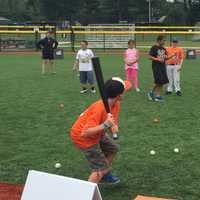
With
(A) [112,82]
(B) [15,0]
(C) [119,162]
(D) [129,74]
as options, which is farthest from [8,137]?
(B) [15,0]

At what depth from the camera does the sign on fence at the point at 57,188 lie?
3.54 meters

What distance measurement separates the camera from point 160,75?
39.8ft

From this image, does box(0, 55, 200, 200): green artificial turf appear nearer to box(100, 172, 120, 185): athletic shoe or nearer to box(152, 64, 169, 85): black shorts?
box(100, 172, 120, 185): athletic shoe

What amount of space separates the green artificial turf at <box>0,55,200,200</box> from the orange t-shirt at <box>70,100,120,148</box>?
736 millimetres

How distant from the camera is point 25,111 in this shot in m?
10.7

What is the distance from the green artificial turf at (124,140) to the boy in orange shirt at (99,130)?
1.42 feet

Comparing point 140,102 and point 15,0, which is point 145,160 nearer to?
point 140,102

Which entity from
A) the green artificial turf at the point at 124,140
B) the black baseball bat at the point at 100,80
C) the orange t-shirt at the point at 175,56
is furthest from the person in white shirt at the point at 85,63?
the black baseball bat at the point at 100,80

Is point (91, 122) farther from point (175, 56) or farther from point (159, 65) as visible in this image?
point (175, 56)

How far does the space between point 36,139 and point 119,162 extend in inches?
76.6

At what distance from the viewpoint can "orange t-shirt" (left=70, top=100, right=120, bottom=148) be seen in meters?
4.91

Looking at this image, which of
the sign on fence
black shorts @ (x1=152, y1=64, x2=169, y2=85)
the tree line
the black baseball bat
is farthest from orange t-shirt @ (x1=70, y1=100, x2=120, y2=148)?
the tree line

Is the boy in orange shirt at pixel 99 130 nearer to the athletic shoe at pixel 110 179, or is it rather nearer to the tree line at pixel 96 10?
the athletic shoe at pixel 110 179

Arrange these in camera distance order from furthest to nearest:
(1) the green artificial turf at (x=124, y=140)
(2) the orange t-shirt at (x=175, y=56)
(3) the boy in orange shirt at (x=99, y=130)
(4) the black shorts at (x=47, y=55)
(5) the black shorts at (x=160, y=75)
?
(4) the black shorts at (x=47, y=55), (2) the orange t-shirt at (x=175, y=56), (5) the black shorts at (x=160, y=75), (1) the green artificial turf at (x=124, y=140), (3) the boy in orange shirt at (x=99, y=130)
